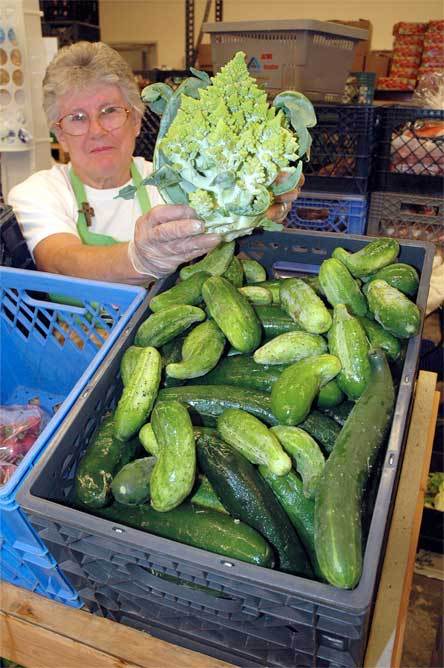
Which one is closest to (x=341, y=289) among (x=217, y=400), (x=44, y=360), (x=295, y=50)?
(x=217, y=400)

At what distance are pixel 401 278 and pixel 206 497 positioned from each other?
0.57 meters

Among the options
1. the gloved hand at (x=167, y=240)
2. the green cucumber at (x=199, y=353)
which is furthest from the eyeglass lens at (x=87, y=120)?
the green cucumber at (x=199, y=353)

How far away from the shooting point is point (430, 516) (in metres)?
1.81

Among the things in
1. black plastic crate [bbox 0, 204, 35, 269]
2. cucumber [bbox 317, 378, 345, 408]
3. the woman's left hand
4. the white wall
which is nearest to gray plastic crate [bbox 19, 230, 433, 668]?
cucumber [bbox 317, 378, 345, 408]

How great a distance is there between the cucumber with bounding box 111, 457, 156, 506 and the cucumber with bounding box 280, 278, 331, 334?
0.38 meters

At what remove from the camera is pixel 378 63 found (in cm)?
622

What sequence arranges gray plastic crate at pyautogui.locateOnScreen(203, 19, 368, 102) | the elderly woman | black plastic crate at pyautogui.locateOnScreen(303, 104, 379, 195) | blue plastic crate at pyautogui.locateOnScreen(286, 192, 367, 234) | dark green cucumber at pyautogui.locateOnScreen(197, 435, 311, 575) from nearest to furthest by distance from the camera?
dark green cucumber at pyautogui.locateOnScreen(197, 435, 311, 575) < the elderly woman < black plastic crate at pyautogui.locateOnScreen(303, 104, 379, 195) < blue plastic crate at pyautogui.locateOnScreen(286, 192, 367, 234) < gray plastic crate at pyautogui.locateOnScreen(203, 19, 368, 102)

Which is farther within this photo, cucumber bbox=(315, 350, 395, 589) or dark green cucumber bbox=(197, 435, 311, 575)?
dark green cucumber bbox=(197, 435, 311, 575)

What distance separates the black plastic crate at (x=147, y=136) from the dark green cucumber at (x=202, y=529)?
1.92 meters

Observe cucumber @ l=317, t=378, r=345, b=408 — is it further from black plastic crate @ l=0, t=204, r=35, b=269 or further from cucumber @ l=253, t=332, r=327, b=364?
black plastic crate @ l=0, t=204, r=35, b=269

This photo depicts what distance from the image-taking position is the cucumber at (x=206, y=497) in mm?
752

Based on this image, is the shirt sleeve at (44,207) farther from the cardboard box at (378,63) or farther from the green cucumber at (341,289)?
the cardboard box at (378,63)

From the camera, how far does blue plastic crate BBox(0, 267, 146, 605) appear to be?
0.77 metres

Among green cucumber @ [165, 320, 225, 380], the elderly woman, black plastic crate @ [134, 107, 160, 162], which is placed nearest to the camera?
green cucumber @ [165, 320, 225, 380]
